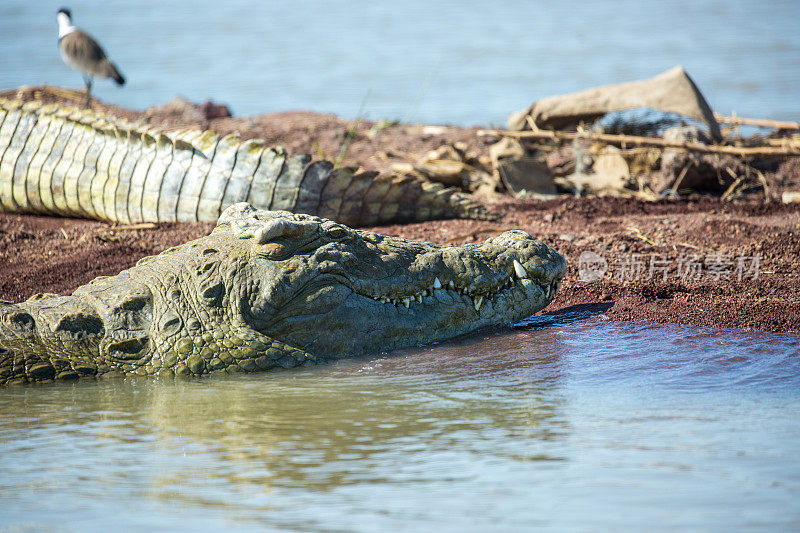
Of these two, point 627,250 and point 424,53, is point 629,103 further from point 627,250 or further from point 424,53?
point 424,53

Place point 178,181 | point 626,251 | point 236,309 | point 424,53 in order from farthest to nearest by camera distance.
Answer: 1. point 424,53
2. point 178,181
3. point 626,251
4. point 236,309

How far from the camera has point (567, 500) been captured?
234cm

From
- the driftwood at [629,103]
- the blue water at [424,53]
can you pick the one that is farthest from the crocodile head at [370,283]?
the blue water at [424,53]

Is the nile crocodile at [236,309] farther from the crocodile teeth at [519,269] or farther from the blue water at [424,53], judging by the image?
the blue water at [424,53]

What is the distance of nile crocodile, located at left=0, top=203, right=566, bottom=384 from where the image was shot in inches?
150

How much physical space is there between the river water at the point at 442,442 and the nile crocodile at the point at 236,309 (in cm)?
11

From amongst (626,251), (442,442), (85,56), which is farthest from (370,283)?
(85,56)

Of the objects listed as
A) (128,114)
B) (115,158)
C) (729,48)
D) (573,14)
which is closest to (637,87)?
(115,158)

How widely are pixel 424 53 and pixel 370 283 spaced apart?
15932mm

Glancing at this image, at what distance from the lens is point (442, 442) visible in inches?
112

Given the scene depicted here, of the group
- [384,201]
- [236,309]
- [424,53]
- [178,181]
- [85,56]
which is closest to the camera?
[236,309]

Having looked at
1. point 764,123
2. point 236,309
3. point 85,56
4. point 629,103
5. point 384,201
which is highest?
point 85,56

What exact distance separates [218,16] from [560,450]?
1069 inches

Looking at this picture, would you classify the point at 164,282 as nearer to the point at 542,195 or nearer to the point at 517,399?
the point at 517,399
